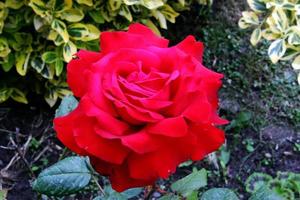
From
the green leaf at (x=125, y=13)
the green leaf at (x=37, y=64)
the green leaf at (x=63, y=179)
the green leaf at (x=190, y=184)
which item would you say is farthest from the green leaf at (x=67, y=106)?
the green leaf at (x=125, y=13)

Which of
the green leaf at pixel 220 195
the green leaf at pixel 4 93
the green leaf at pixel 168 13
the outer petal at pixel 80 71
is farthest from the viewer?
the green leaf at pixel 168 13

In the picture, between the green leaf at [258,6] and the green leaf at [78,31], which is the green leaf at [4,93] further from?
the green leaf at [258,6]

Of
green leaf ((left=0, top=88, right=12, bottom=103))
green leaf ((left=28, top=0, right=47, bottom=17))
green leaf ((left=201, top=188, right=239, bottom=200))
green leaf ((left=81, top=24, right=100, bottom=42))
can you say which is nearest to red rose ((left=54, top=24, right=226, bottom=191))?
green leaf ((left=201, top=188, right=239, bottom=200))

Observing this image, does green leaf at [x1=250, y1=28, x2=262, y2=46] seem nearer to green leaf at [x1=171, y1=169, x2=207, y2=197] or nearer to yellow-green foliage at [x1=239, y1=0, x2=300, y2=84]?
yellow-green foliage at [x1=239, y1=0, x2=300, y2=84]

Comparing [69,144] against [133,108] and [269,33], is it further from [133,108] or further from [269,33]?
[269,33]

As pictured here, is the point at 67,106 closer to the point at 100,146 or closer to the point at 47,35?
the point at 100,146
